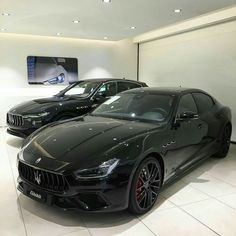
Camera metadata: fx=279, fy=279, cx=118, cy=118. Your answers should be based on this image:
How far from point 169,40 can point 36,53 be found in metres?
3.77

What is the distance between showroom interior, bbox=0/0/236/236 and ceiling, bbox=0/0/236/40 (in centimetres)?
2

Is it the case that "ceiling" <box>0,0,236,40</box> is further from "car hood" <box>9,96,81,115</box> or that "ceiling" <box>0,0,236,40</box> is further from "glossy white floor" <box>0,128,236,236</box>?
"glossy white floor" <box>0,128,236,236</box>

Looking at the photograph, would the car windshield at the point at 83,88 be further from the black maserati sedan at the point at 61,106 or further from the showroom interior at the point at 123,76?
the showroom interior at the point at 123,76

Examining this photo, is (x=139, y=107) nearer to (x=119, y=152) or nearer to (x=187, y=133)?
(x=187, y=133)

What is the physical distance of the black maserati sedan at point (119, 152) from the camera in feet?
7.80

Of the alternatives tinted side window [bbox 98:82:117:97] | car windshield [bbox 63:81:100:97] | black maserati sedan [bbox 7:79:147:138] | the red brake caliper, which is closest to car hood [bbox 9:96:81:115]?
black maserati sedan [bbox 7:79:147:138]

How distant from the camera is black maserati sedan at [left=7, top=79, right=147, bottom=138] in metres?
4.98

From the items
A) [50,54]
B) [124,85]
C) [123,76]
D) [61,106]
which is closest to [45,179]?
[61,106]

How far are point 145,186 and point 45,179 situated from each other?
37.6 inches

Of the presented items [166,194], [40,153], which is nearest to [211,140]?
[166,194]

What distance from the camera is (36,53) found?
795 centimetres

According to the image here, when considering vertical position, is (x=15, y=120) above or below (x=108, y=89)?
below

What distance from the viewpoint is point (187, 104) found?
12.1ft

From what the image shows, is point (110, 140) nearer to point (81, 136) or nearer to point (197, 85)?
point (81, 136)
